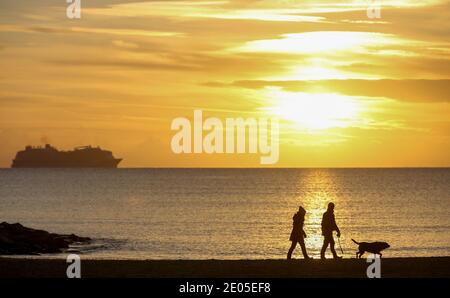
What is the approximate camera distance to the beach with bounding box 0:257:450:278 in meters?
22.7

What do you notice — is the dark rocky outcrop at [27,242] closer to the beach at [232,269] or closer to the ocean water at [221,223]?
the ocean water at [221,223]

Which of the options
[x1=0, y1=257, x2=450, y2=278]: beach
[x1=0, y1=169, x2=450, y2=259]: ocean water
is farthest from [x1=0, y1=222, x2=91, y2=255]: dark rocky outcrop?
[x1=0, y1=257, x2=450, y2=278]: beach

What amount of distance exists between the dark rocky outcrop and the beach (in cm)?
2595

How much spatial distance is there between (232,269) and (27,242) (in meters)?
33.3

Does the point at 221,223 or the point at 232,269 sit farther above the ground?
the point at 221,223

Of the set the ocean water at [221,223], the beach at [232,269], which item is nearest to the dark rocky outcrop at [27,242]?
the ocean water at [221,223]

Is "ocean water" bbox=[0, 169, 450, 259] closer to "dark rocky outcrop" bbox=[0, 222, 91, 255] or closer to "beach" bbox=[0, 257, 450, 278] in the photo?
"dark rocky outcrop" bbox=[0, 222, 91, 255]

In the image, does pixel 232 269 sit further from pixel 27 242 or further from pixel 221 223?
pixel 221 223

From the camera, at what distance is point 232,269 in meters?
23.8

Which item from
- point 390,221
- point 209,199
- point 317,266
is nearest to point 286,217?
point 390,221

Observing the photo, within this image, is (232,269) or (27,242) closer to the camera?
(232,269)

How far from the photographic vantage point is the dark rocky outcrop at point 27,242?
5172cm

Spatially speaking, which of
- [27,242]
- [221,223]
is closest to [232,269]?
[27,242]

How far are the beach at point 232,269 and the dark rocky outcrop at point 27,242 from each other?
25950 millimetres
